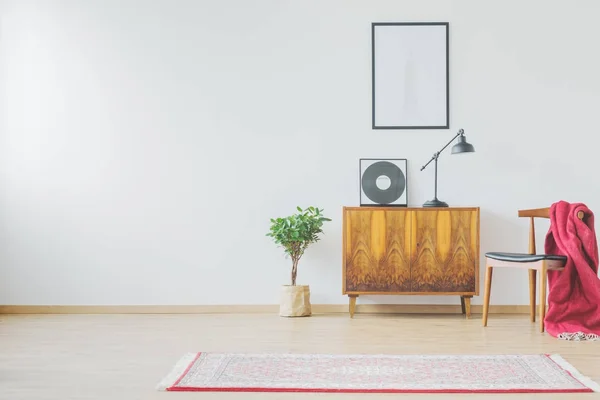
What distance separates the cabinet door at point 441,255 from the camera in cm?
456

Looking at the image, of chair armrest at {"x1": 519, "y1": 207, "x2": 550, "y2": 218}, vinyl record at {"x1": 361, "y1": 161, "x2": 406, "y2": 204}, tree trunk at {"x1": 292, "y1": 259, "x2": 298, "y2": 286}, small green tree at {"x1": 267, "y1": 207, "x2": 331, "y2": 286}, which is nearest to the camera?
chair armrest at {"x1": 519, "y1": 207, "x2": 550, "y2": 218}

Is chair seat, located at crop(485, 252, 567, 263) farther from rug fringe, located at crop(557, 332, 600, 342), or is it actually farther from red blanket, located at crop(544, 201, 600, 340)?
rug fringe, located at crop(557, 332, 600, 342)

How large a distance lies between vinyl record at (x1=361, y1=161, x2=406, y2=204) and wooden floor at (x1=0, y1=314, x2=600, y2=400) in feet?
2.60

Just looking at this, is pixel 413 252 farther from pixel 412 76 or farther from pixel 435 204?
pixel 412 76

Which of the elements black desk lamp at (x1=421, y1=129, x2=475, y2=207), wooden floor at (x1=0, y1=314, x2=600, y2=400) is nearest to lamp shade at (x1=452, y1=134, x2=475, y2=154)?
black desk lamp at (x1=421, y1=129, x2=475, y2=207)

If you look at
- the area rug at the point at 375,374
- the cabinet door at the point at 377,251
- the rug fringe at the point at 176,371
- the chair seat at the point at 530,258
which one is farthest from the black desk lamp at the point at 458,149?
the rug fringe at the point at 176,371

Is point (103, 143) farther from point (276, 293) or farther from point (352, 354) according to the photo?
point (352, 354)

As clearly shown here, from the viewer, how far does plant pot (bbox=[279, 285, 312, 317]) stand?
4.65 meters

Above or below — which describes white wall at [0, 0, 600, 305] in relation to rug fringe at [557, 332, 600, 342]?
above

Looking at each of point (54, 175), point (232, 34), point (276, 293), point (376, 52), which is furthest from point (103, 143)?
point (376, 52)

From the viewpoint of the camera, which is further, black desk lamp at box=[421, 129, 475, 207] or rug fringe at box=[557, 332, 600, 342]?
black desk lamp at box=[421, 129, 475, 207]

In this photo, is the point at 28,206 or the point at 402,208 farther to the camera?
the point at 28,206

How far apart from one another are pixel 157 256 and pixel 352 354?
2.04 meters

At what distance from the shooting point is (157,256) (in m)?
4.96
